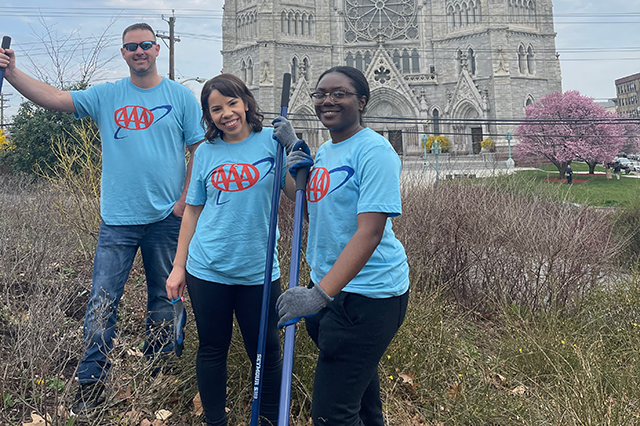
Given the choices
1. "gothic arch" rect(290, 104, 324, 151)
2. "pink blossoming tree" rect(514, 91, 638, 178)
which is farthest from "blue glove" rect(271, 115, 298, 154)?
"gothic arch" rect(290, 104, 324, 151)

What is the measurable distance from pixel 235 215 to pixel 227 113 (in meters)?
0.56

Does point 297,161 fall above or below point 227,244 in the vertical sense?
above

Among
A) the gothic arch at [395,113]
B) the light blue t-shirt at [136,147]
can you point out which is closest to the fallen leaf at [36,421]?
the light blue t-shirt at [136,147]

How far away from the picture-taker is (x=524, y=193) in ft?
30.1

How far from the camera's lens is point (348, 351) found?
1.98 metres

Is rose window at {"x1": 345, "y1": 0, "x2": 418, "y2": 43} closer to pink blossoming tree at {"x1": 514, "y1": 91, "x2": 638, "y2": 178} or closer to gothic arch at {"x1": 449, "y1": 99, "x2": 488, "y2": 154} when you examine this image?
gothic arch at {"x1": 449, "y1": 99, "x2": 488, "y2": 154}

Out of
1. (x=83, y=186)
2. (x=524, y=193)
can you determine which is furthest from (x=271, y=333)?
(x=524, y=193)

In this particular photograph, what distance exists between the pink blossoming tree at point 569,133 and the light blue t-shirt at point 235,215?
28258 mm

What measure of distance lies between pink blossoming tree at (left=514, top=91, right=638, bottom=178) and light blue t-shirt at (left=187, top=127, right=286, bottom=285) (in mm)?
28258

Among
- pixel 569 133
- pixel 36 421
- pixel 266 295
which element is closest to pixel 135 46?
pixel 266 295

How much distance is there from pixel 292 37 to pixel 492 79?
55.0ft

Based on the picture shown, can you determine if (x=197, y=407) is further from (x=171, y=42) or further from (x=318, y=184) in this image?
(x=171, y=42)

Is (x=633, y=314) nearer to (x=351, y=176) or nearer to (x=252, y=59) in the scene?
(x=351, y=176)

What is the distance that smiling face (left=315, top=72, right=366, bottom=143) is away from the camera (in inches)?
83.2
